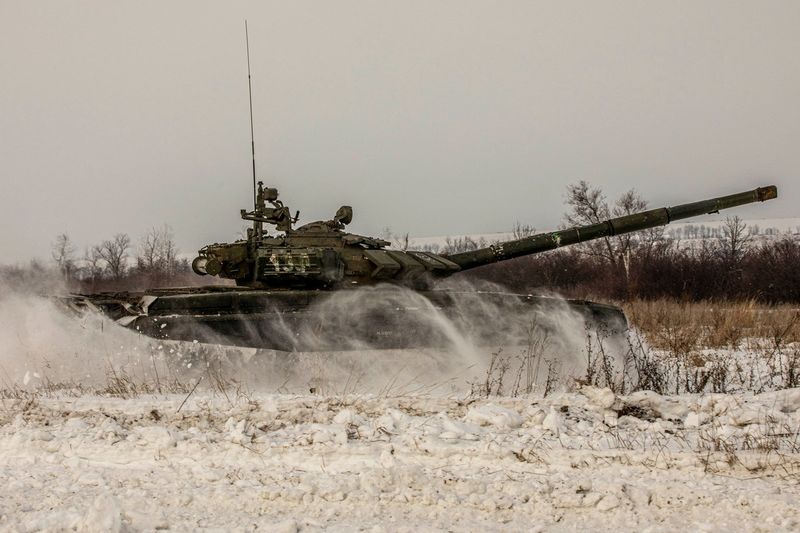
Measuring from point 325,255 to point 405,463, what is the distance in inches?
185

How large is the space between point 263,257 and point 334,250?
887mm

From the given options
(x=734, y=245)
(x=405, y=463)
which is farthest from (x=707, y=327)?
(x=734, y=245)

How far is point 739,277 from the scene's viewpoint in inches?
981

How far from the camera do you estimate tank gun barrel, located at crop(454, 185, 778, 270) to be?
33.3ft

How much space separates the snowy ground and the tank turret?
2871mm

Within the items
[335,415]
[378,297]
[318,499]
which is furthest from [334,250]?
[318,499]

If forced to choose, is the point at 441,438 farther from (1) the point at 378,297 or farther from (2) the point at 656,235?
A: (2) the point at 656,235

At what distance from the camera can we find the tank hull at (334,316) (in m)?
7.88

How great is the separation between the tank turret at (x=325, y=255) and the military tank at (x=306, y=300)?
0.01 m

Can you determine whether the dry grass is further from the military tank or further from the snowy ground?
the snowy ground

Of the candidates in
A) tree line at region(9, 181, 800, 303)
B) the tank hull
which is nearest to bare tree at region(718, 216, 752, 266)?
tree line at region(9, 181, 800, 303)

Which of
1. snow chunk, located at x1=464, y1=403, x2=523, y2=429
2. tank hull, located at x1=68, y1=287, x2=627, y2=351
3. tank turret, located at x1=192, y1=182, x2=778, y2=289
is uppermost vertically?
tank turret, located at x1=192, y1=182, x2=778, y2=289

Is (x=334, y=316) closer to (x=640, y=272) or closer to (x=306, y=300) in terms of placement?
(x=306, y=300)

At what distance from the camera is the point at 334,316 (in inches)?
322
